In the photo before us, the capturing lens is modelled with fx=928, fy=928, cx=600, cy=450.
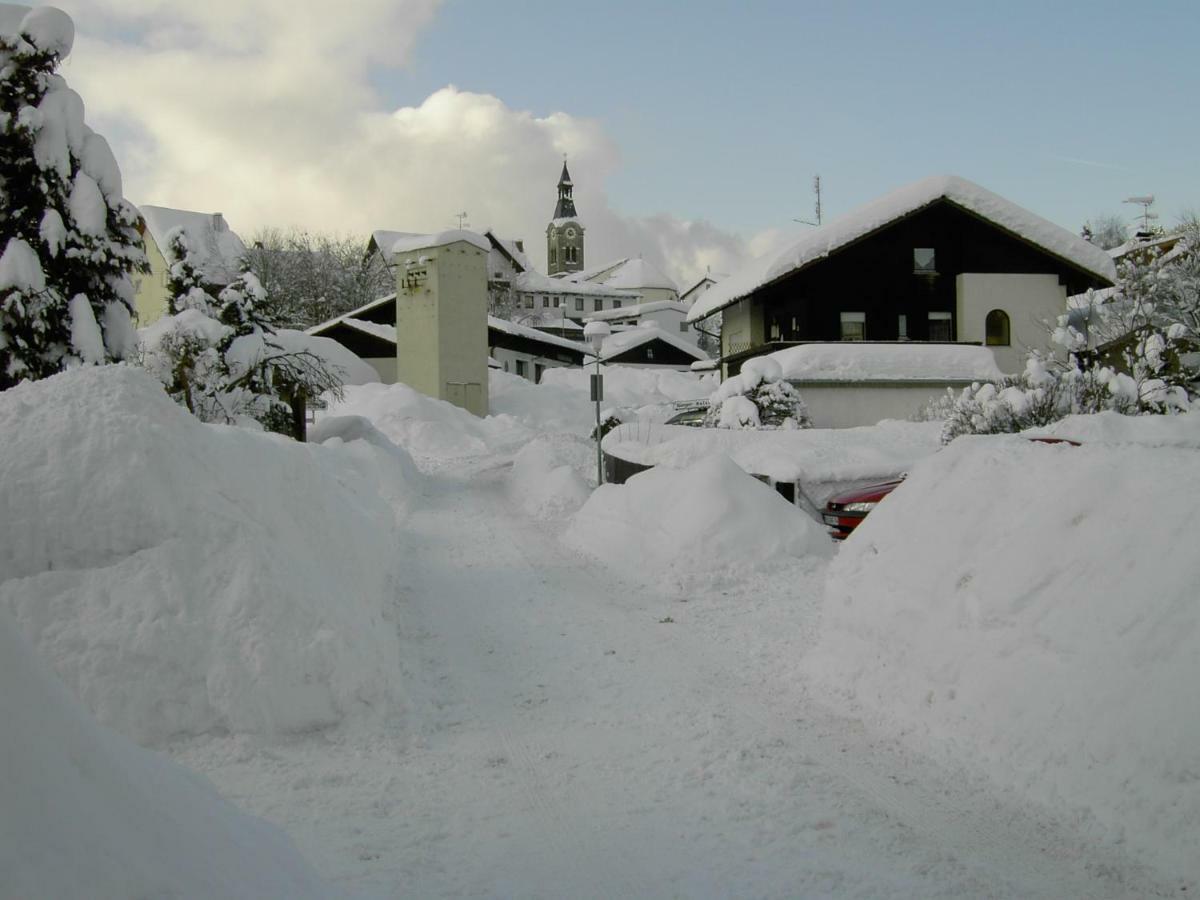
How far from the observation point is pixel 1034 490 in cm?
→ 557

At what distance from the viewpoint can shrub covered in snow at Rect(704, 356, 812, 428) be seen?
2289 centimetres

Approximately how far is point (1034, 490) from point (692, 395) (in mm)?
48441

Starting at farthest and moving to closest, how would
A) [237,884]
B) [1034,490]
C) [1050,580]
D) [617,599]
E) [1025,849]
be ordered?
1. [617,599]
2. [1034,490]
3. [1050,580]
4. [1025,849]
5. [237,884]

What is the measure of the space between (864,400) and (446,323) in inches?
659

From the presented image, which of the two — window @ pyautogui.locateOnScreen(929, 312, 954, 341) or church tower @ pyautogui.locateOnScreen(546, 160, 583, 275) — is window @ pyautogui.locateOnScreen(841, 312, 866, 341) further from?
church tower @ pyautogui.locateOnScreen(546, 160, 583, 275)

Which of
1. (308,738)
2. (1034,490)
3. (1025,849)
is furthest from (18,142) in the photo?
(1025,849)

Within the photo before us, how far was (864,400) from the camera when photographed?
30109mm

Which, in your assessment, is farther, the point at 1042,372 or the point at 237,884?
the point at 1042,372

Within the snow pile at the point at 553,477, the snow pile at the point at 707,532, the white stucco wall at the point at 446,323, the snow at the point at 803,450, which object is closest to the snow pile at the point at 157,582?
the snow pile at the point at 707,532

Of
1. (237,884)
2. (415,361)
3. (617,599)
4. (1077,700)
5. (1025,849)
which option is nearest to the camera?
(237,884)

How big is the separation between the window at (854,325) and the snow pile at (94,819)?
108ft

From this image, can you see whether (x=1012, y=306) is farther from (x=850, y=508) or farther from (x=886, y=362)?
(x=850, y=508)

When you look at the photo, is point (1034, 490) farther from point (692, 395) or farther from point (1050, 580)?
point (692, 395)

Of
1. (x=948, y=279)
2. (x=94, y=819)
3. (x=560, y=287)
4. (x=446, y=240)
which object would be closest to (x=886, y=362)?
(x=948, y=279)
